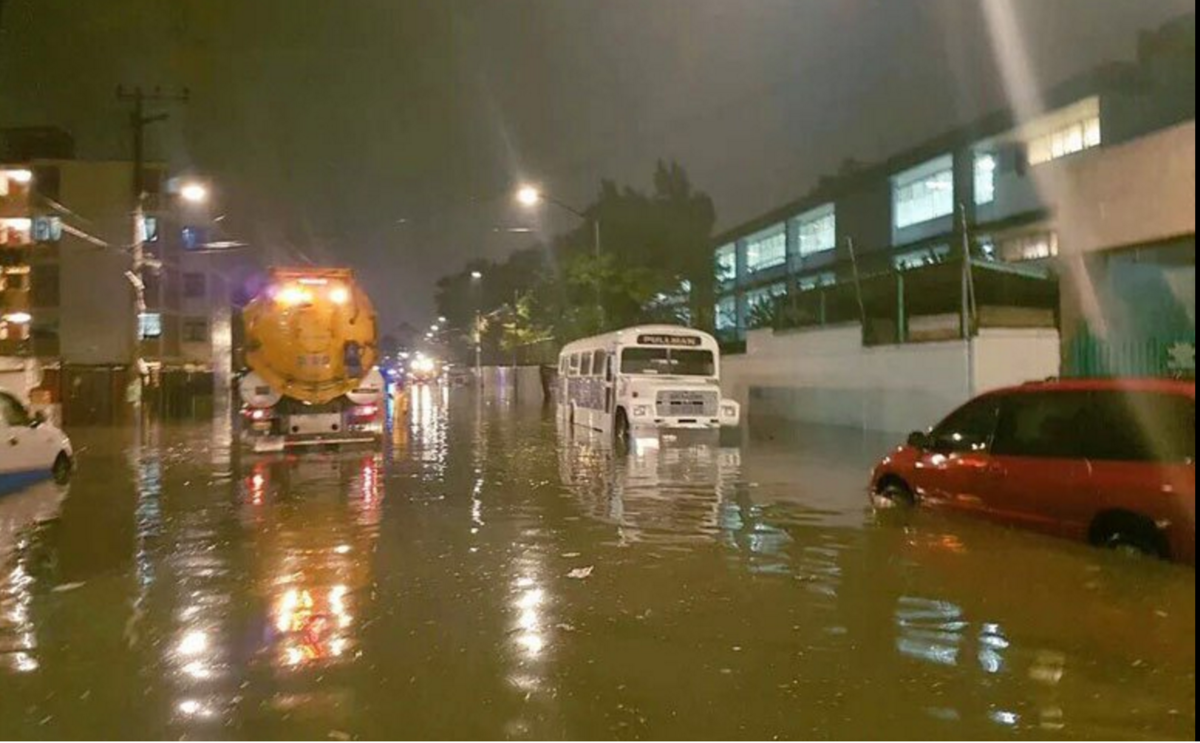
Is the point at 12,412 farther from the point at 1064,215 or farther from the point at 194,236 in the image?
the point at 194,236

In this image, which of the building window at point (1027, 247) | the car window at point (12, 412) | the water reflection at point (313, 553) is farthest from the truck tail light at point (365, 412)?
the building window at point (1027, 247)

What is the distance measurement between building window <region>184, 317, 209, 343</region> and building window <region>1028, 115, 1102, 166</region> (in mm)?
45549

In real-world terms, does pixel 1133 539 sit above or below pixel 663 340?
below

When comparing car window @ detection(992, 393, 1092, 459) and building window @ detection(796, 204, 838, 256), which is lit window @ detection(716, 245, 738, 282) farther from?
car window @ detection(992, 393, 1092, 459)

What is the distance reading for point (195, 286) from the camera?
61.1 meters

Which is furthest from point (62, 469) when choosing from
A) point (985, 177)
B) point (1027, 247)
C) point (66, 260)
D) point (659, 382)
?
point (66, 260)

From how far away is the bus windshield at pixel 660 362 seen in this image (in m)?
24.1

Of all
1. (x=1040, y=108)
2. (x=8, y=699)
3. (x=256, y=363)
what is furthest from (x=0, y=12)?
(x=1040, y=108)

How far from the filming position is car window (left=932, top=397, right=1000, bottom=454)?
11.0m

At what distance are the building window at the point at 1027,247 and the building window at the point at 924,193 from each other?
346 centimetres

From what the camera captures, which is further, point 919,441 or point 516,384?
point 516,384

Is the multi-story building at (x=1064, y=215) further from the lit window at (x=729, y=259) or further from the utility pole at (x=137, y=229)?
the utility pole at (x=137, y=229)

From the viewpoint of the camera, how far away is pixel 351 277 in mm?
22844

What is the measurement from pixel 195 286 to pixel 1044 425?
57.8 metres
